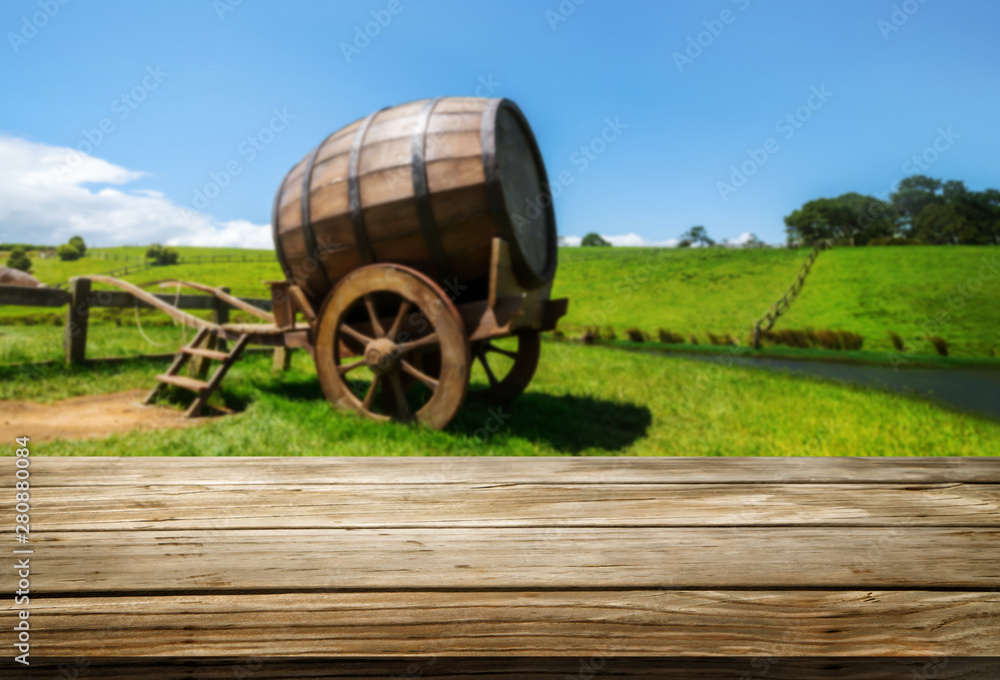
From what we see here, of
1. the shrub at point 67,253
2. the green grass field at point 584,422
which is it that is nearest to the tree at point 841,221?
the green grass field at point 584,422

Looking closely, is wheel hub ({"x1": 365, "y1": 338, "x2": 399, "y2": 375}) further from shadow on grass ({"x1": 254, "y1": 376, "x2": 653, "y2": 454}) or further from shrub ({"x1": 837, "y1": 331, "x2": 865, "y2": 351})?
shrub ({"x1": 837, "y1": 331, "x2": 865, "y2": 351})

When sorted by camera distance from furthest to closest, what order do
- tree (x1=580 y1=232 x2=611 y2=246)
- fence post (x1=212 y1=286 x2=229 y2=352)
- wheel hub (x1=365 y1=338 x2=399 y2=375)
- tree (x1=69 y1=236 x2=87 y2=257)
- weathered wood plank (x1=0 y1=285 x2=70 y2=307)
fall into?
tree (x1=580 y1=232 x2=611 y2=246)
tree (x1=69 y1=236 x2=87 y2=257)
fence post (x1=212 y1=286 x2=229 y2=352)
weathered wood plank (x1=0 y1=285 x2=70 y2=307)
wheel hub (x1=365 y1=338 x2=399 y2=375)

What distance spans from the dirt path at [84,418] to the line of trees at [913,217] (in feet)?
56.4

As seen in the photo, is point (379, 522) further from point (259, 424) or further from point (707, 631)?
point (259, 424)

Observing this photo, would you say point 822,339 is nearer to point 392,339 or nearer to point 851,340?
point 851,340

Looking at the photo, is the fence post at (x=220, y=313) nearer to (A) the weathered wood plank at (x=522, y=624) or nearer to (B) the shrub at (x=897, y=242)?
(A) the weathered wood plank at (x=522, y=624)

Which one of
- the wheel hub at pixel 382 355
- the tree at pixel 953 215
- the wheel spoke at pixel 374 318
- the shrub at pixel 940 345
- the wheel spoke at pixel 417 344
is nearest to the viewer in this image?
the wheel spoke at pixel 417 344

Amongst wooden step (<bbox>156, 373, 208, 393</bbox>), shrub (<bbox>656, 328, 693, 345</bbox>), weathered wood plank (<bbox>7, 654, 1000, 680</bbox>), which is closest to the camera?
weathered wood plank (<bbox>7, 654, 1000, 680</bbox>)

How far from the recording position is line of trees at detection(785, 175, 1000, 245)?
23.5 meters

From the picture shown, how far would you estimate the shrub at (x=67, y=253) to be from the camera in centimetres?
3412

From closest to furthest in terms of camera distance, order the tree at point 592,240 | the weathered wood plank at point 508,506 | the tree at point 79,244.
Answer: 1. the weathered wood plank at point 508,506
2. the tree at point 79,244
3. the tree at point 592,240

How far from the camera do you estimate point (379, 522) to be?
3.97ft

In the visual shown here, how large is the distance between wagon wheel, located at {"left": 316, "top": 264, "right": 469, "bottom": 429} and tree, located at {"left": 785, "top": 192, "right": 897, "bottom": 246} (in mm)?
34307

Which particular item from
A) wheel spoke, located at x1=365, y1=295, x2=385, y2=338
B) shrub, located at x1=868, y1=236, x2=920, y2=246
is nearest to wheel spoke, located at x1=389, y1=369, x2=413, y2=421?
wheel spoke, located at x1=365, y1=295, x2=385, y2=338
